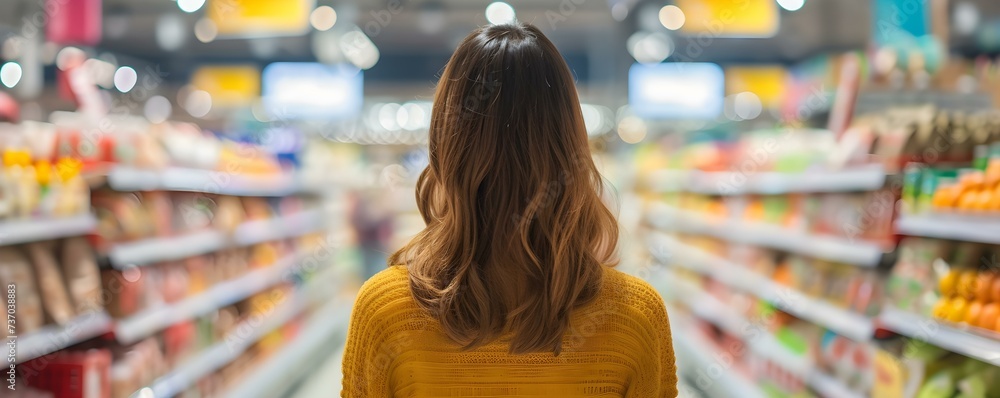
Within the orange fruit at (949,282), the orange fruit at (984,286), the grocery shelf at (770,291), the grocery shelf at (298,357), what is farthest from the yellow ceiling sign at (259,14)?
the orange fruit at (984,286)

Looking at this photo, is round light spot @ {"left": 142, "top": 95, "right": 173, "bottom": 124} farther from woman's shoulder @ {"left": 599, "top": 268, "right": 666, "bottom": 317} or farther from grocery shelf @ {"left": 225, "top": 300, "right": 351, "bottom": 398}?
woman's shoulder @ {"left": 599, "top": 268, "right": 666, "bottom": 317}

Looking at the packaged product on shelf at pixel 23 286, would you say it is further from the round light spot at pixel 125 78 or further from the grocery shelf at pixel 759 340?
the round light spot at pixel 125 78

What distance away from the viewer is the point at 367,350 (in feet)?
4.51

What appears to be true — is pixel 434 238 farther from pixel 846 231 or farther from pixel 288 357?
pixel 288 357

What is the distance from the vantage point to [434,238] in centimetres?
138

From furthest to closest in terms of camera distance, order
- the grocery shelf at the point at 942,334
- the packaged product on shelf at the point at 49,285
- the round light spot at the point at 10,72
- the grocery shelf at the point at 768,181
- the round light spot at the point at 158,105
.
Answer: the round light spot at the point at 158,105 < the round light spot at the point at 10,72 < the grocery shelf at the point at 768,181 < the packaged product on shelf at the point at 49,285 < the grocery shelf at the point at 942,334

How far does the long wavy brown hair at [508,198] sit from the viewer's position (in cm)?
132

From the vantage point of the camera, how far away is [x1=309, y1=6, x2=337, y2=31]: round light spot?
436 inches

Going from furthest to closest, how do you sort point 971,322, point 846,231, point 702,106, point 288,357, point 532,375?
1. point 702,106
2. point 288,357
3. point 846,231
4. point 971,322
5. point 532,375

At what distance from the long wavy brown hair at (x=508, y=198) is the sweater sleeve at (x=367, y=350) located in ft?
0.29

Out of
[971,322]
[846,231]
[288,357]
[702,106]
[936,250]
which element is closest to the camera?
[971,322]

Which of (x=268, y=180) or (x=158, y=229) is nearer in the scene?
(x=158, y=229)

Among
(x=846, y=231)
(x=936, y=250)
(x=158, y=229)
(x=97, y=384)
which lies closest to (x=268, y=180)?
(x=158, y=229)

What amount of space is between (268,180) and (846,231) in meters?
4.14
